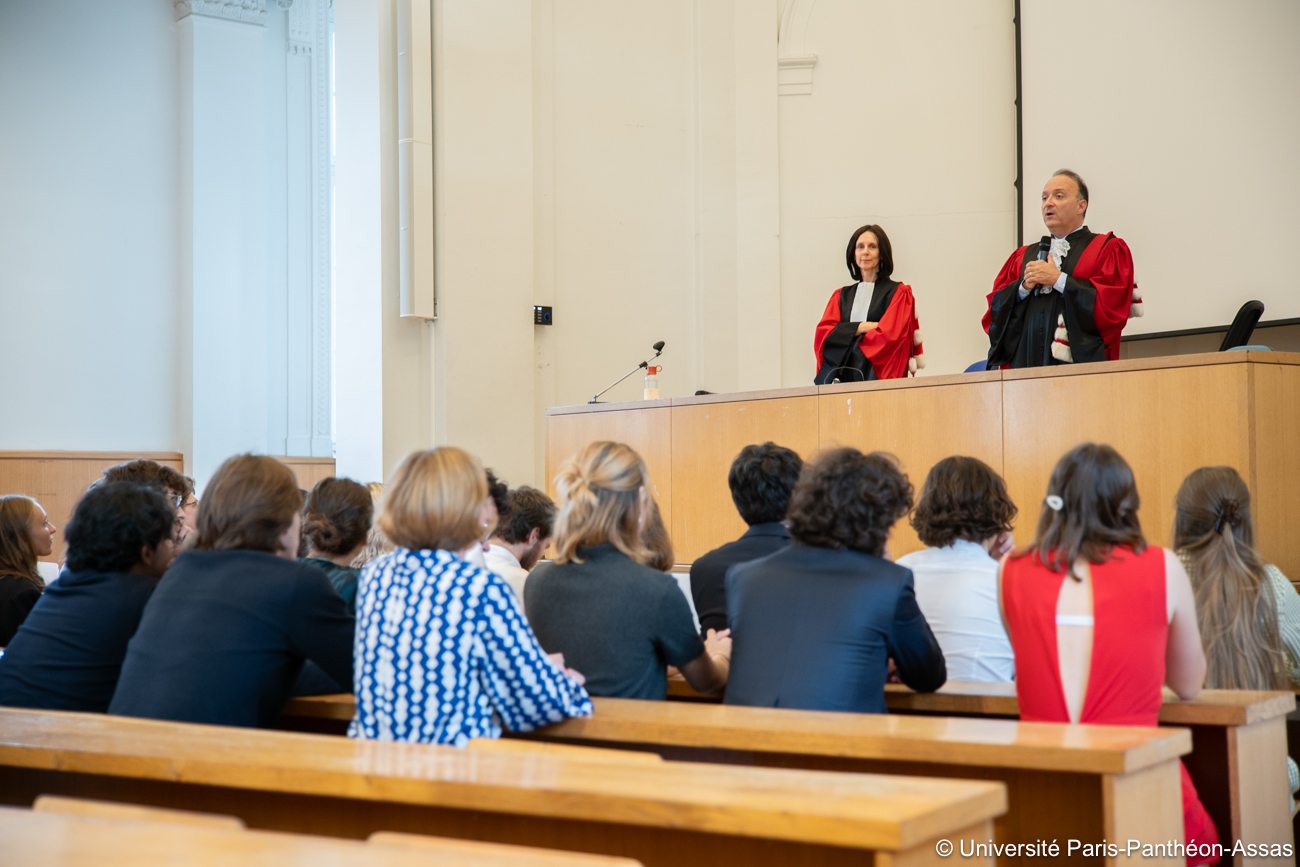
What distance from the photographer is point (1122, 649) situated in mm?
2252

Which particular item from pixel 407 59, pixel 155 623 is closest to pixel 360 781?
pixel 155 623

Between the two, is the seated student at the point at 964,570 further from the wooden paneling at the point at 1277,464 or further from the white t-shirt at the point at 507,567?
the wooden paneling at the point at 1277,464

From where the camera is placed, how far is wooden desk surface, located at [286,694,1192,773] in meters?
1.86

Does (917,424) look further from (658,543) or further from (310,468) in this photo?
(310,468)

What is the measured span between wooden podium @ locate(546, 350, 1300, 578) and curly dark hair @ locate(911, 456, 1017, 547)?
0.81 m

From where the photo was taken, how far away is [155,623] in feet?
7.95

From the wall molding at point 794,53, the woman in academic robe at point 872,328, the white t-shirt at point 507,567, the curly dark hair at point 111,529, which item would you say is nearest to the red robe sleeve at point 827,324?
the woman in academic robe at point 872,328

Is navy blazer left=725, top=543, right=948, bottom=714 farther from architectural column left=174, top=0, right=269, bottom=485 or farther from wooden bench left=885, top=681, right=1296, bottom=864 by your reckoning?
architectural column left=174, top=0, right=269, bottom=485

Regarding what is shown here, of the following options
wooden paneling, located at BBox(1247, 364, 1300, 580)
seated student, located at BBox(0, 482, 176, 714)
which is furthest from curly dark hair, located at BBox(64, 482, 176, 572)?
wooden paneling, located at BBox(1247, 364, 1300, 580)

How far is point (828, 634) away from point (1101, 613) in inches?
20.1

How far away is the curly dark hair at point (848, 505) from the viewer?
2389 millimetres

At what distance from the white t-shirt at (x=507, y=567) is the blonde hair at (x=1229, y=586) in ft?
5.85

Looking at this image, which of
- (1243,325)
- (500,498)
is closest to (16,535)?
(500,498)

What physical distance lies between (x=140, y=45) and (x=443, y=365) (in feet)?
12.6
